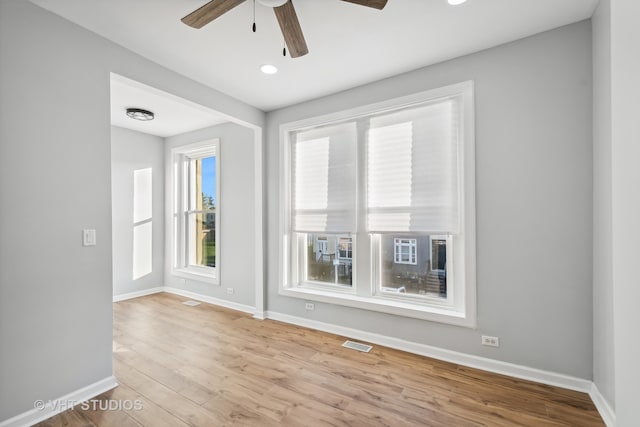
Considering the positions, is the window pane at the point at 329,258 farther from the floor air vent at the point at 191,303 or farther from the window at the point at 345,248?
the floor air vent at the point at 191,303

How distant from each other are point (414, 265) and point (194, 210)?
3926 mm

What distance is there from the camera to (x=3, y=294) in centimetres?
181

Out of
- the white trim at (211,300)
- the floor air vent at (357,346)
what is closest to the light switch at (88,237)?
the white trim at (211,300)

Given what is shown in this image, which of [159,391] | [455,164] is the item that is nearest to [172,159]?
[159,391]

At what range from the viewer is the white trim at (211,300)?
421 centimetres

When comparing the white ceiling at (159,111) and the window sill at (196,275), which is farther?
the window sill at (196,275)

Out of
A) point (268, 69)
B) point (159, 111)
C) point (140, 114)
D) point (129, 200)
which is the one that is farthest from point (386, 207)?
point (129, 200)

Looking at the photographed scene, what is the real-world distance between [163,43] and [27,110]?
3.57 ft

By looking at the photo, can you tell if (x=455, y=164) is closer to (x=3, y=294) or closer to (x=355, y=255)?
(x=355, y=255)

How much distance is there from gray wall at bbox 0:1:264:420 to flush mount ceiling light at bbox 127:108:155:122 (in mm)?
1710

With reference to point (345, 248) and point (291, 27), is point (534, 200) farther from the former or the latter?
point (291, 27)

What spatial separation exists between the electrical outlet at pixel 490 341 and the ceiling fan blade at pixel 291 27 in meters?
2.72

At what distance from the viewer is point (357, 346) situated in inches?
118

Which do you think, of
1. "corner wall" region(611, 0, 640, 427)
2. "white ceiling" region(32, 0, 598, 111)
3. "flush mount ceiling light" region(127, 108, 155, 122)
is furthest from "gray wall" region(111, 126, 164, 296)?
"corner wall" region(611, 0, 640, 427)
